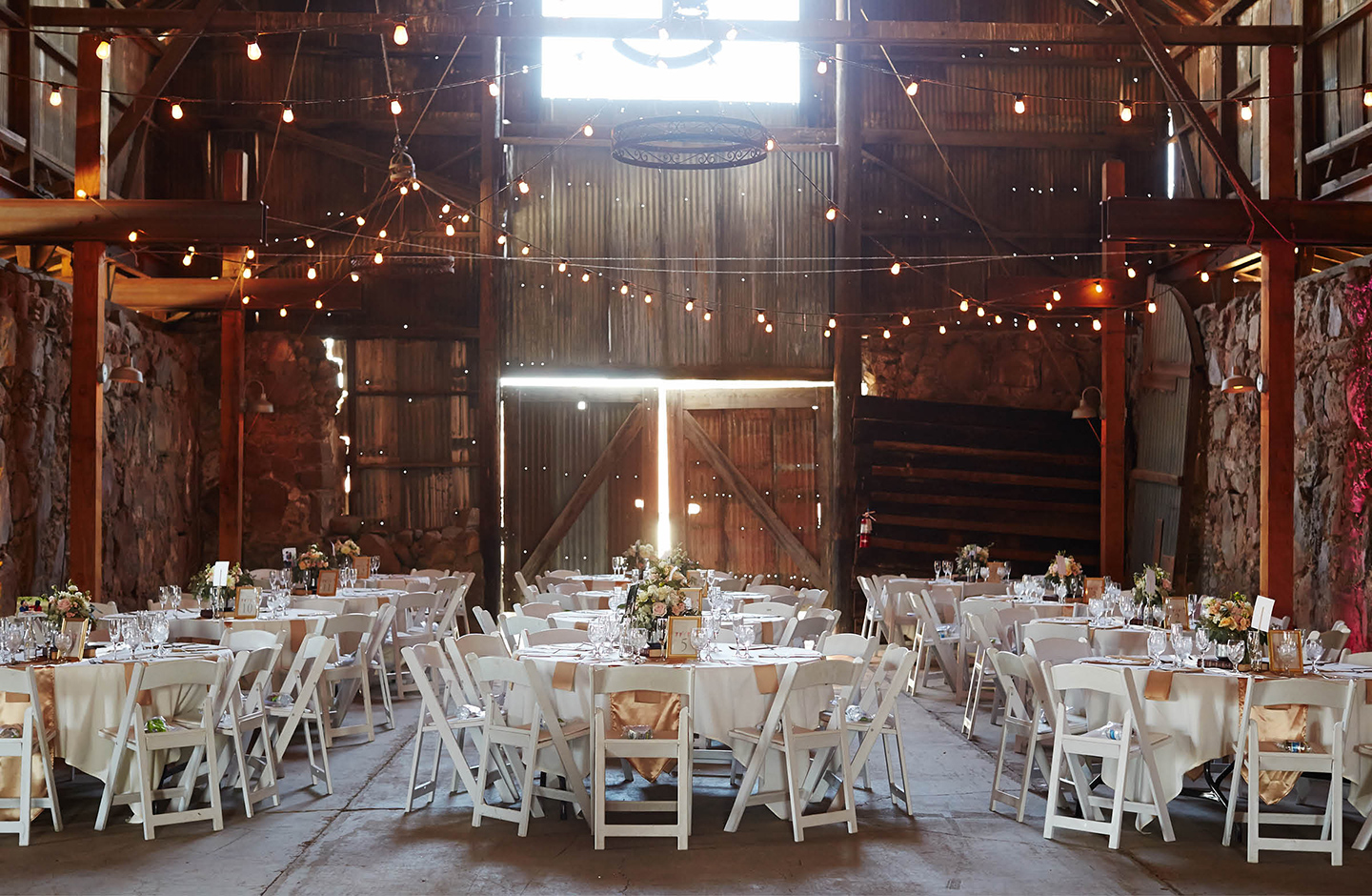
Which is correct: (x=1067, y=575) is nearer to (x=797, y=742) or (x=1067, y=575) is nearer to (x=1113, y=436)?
(x=1113, y=436)

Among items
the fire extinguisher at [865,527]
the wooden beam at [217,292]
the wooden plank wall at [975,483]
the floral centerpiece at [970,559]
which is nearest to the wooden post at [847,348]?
the fire extinguisher at [865,527]

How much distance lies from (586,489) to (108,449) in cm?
518

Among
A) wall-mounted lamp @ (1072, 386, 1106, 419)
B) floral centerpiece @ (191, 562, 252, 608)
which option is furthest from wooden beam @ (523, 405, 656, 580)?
floral centerpiece @ (191, 562, 252, 608)

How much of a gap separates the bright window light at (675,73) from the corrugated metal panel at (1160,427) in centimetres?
507

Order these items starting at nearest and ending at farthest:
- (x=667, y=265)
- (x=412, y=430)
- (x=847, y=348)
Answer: (x=412, y=430) < (x=847, y=348) < (x=667, y=265)

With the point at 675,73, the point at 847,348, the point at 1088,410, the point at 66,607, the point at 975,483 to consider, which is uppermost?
the point at 675,73

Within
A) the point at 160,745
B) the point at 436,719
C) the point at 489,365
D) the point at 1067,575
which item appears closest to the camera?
the point at 160,745

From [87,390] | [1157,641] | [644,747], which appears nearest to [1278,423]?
[1157,641]

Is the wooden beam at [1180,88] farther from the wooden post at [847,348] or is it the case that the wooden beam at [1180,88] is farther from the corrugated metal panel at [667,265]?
the corrugated metal panel at [667,265]

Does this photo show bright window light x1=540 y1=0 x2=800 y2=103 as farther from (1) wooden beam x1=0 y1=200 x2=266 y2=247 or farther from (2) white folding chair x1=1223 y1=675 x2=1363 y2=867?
(2) white folding chair x1=1223 y1=675 x2=1363 y2=867

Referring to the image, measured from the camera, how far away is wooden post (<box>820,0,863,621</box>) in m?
14.9

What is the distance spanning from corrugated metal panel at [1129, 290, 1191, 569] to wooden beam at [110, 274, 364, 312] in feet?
28.7

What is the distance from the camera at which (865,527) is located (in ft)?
48.6

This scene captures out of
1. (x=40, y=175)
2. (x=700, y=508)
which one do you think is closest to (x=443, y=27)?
(x=40, y=175)
